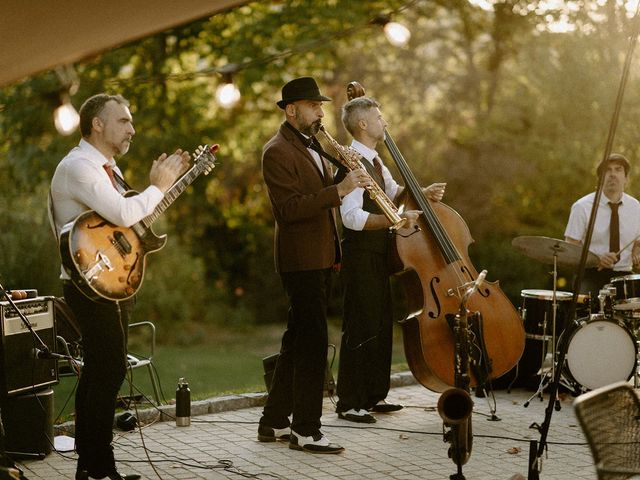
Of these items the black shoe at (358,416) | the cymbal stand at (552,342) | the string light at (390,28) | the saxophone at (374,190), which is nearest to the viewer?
the saxophone at (374,190)

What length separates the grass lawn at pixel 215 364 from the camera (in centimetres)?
902

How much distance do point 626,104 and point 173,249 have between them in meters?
6.52

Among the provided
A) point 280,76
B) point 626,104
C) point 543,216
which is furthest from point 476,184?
point 280,76

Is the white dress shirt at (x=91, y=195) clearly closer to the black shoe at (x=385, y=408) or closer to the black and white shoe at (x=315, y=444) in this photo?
the black and white shoe at (x=315, y=444)

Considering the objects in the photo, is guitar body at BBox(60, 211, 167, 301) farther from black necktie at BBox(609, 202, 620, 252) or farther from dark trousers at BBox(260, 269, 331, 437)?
black necktie at BBox(609, 202, 620, 252)

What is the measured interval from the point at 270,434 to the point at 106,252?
195 cm

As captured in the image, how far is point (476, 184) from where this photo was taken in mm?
13984

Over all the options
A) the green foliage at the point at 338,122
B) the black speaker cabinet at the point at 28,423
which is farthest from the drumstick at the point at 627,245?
the green foliage at the point at 338,122

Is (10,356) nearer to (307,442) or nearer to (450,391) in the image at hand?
(307,442)

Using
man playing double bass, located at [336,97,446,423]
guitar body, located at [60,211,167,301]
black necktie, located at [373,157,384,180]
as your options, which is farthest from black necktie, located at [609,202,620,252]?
guitar body, located at [60,211,167,301]

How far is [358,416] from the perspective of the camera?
22.2ft

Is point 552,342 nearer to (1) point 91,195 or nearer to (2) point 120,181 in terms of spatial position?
(2) point 120,181

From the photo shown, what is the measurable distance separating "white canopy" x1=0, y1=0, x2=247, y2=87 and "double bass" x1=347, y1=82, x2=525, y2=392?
1.81 m

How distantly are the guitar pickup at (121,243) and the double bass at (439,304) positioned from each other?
1.94 meters
